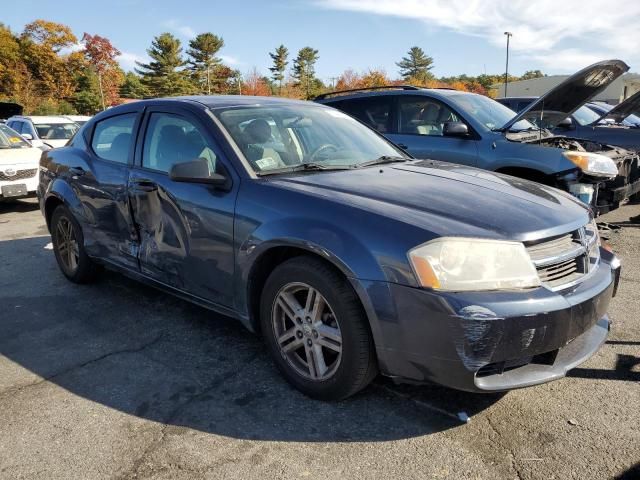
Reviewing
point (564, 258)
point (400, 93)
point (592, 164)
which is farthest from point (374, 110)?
point (564, 258)

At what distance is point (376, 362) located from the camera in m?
2.63

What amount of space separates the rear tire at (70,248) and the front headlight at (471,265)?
11.2 ft

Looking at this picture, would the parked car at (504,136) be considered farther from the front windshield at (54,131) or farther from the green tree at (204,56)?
the green tree at (204,56)

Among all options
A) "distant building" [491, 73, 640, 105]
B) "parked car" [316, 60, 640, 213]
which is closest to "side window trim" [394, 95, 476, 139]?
"parked car" [316, 60, 640, 213]

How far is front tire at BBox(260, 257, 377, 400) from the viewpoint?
257cm

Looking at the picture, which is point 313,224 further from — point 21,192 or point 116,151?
point 21,192

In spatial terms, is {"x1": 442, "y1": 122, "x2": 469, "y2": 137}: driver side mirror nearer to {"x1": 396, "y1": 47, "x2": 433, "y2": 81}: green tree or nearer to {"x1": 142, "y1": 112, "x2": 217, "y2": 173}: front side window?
{"x1": 142, "y1": 112, "x2": 217, "y2": 173}: front side window

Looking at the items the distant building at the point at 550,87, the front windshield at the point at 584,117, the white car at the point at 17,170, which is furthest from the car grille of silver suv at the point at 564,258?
the distant building at the point at 550,87

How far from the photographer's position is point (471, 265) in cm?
238

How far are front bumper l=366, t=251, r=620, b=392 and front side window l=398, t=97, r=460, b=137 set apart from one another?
438 cm

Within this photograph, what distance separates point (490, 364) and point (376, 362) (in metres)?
0.56

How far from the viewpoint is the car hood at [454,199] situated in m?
2.52

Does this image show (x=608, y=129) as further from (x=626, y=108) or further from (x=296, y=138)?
(x=296, y=138)

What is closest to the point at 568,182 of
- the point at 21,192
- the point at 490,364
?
the point at 490,364
